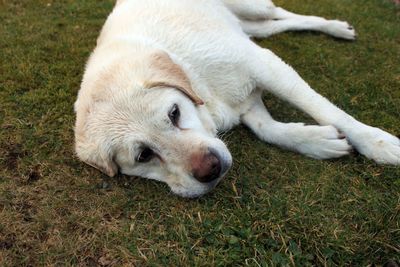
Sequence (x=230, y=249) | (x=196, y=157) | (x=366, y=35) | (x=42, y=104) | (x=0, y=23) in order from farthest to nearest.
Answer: (x=0, y=23)
(x=366, y=35)
(x=42, y=104)
(x=196, y=157)
(x=230, y=249)

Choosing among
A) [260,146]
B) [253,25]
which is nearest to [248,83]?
[260,146]

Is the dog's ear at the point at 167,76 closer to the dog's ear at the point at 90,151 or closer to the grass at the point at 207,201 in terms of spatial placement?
the dog's ear at the point at 90,151

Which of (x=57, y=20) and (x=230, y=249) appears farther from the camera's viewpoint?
(x=57, y=20)

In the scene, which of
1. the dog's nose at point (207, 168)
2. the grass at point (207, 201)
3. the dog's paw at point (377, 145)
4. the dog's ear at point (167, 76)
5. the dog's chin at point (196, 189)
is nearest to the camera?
the grass at point (207, 201)

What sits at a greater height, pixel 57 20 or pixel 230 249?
pixel 230 249

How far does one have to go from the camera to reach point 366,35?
5988mm

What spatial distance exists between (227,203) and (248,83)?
1.32m

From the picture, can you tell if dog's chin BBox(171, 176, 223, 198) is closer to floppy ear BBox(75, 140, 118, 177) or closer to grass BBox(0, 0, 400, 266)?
grass BBox(0, 0, 400, 266)

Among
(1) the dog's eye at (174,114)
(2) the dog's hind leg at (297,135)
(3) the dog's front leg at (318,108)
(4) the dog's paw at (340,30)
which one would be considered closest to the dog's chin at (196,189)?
(1) the dog's eye at (174,114)

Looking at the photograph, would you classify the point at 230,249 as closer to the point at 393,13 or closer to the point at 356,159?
the point at 356,159

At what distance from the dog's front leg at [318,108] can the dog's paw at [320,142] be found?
0.13 metres

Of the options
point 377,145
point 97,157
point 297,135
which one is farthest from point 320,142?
point 97,157

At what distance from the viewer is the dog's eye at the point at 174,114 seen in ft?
11.0

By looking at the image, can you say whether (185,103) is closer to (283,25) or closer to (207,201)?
(207,201)
